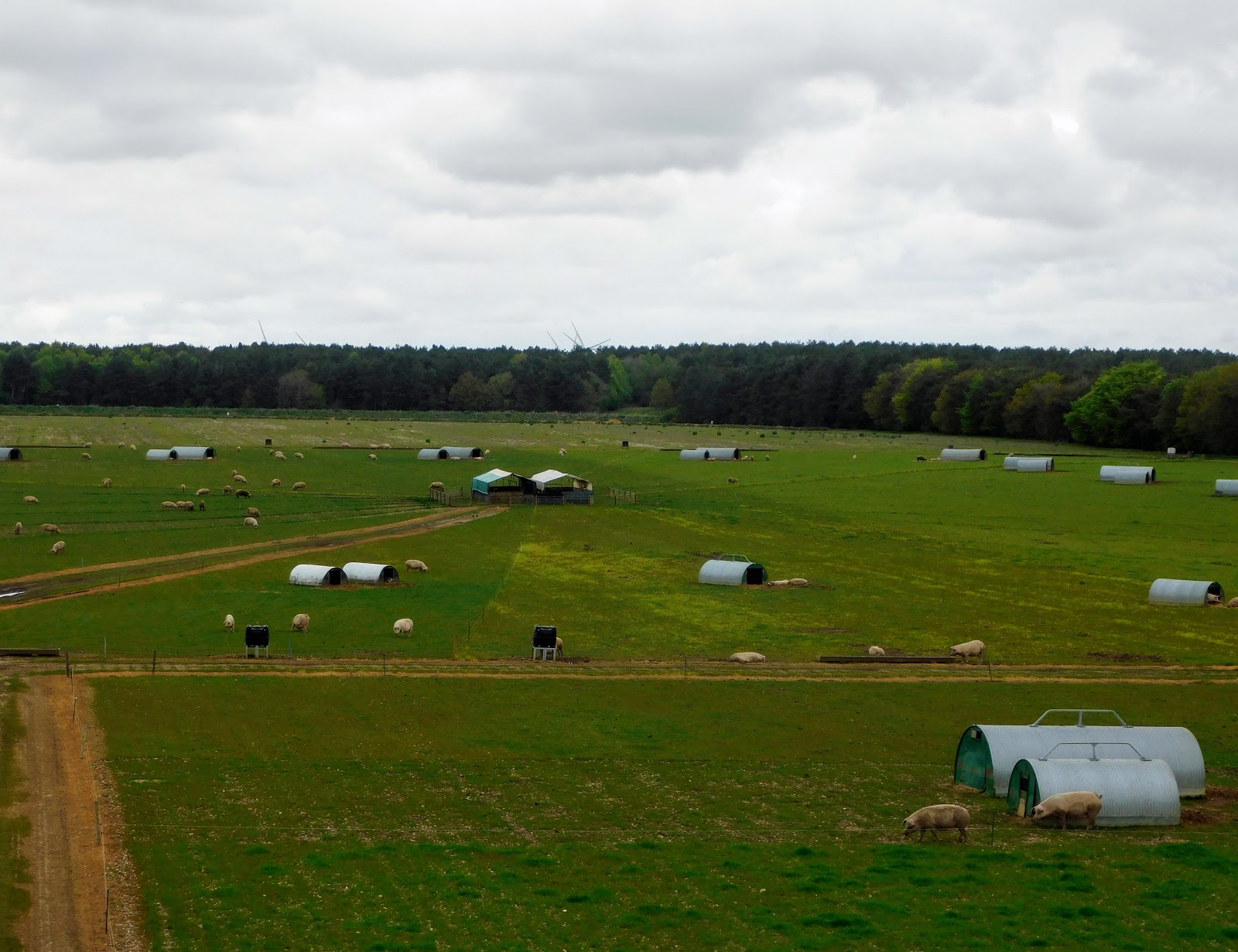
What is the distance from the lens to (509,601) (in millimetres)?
71188

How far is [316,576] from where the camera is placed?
76188 millimetres

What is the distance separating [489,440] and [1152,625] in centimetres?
11976

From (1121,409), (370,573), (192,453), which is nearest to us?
(370,573)

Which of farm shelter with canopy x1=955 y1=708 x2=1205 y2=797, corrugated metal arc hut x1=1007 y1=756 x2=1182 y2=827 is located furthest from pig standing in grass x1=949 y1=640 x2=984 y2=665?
corrugated metal arc hut x1=1007 y1=756 x2=1182 y2=827

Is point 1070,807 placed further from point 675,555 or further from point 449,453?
point 449,453

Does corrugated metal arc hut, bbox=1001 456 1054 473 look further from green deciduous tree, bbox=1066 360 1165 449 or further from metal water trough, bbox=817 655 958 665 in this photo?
metal water trough, bbox=817 655 958 665

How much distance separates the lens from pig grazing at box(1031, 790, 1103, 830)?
108 ft

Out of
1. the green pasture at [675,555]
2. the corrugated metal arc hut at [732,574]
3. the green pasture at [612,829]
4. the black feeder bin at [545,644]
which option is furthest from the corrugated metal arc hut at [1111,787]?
the corrugated metal arc hut at [732,574]

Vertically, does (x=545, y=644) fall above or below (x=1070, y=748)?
below

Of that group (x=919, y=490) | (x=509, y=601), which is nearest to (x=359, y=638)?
(x=509, y=601)

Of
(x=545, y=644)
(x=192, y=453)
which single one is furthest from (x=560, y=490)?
(x=545, y=644)

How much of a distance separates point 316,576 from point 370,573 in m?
2.92

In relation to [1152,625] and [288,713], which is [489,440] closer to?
[1152,625]

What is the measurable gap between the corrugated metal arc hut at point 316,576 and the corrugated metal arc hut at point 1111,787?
160 feet
